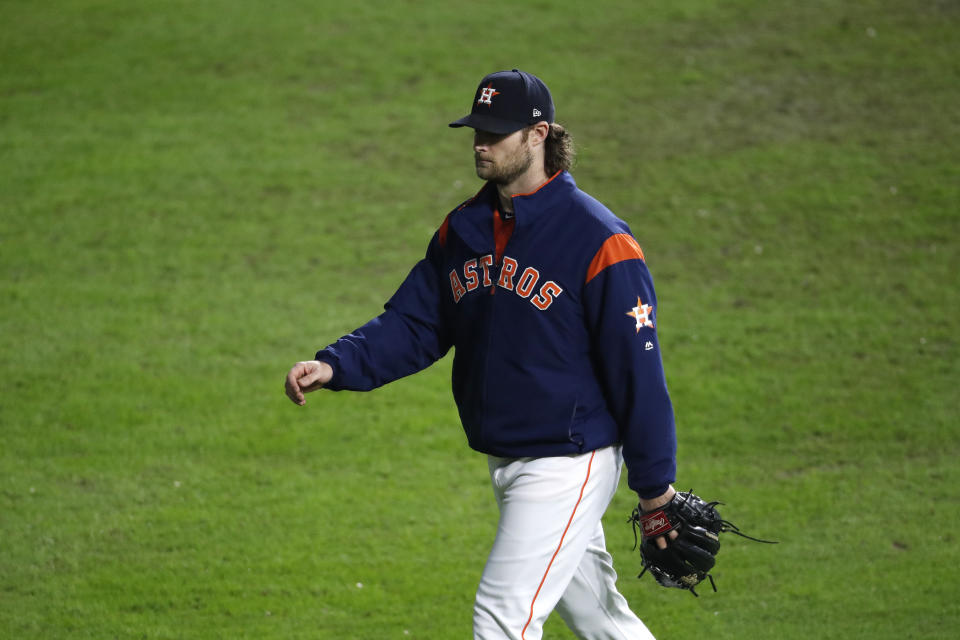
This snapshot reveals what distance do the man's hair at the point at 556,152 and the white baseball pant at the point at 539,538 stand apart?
0.95 m

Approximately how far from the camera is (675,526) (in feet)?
10.9

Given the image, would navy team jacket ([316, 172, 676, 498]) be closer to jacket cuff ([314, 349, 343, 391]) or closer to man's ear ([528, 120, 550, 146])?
jacket cuff ([314, 349, 343, 391])

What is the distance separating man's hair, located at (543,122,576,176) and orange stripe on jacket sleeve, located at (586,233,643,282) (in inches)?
14.9

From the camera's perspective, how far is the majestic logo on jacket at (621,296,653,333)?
323 cm

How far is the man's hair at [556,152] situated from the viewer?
3539 millimetres

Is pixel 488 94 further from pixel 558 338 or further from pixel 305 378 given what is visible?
pixel 305 378

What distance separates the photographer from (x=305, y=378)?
3.44 meters

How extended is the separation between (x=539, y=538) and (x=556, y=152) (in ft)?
4.14

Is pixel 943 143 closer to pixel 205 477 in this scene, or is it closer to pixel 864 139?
pixel 864 139

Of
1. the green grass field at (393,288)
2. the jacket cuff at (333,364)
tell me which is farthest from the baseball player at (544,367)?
the green grass field at (393,288)

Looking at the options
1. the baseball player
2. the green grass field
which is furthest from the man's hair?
the green grass field

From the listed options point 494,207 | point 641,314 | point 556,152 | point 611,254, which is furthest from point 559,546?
point 556,152

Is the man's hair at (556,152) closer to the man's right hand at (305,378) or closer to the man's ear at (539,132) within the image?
the man's ear at (539,132)

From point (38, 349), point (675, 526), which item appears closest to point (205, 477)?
point (38, 349)
